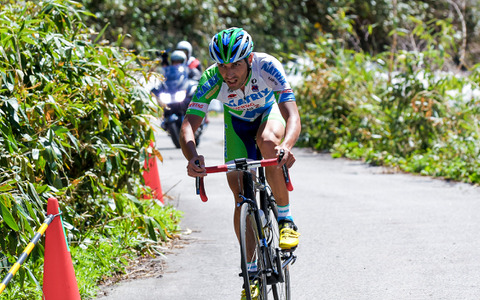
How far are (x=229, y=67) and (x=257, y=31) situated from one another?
20.1m

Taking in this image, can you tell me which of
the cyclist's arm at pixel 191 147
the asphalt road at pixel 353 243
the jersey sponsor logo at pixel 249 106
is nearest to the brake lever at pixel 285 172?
the cyclist's arm at pixel 191 147

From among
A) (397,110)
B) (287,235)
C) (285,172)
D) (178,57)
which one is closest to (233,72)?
(285,172)

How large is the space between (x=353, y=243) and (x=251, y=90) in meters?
2.71

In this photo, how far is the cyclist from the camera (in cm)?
487

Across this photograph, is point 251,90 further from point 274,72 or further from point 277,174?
point 277,174

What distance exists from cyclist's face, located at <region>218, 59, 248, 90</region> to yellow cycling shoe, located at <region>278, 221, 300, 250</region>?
43.3 inches

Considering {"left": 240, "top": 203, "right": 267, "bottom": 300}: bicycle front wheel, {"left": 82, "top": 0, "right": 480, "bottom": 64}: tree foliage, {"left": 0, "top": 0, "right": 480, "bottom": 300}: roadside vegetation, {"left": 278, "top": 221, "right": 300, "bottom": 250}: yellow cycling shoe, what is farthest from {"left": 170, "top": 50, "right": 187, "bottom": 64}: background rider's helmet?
{"left": 240, "top": 203, "right": 267, "bottom": 300}: bicycle front wheel

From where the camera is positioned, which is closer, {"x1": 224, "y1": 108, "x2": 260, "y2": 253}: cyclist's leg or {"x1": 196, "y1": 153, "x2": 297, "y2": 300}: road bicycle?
{"x1": 196, "y1": 153, "x2": 297, "y2": 300}: road bicycle

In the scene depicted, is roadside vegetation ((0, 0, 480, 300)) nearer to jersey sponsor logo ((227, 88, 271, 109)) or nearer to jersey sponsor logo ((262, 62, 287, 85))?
jersey sponsor logo ((227, 88, 271, 109))

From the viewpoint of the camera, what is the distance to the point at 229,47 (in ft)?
15.8

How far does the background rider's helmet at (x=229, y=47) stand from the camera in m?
4.82

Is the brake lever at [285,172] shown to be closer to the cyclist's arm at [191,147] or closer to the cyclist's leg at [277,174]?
the cyclist's leg at [277,174]

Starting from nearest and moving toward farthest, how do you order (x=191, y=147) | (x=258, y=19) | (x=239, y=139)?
(x=191, y=147)
(x=239, y=139)
(x=258, y=19)

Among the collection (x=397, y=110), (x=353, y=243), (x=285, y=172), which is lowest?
(x=353, y=243)
